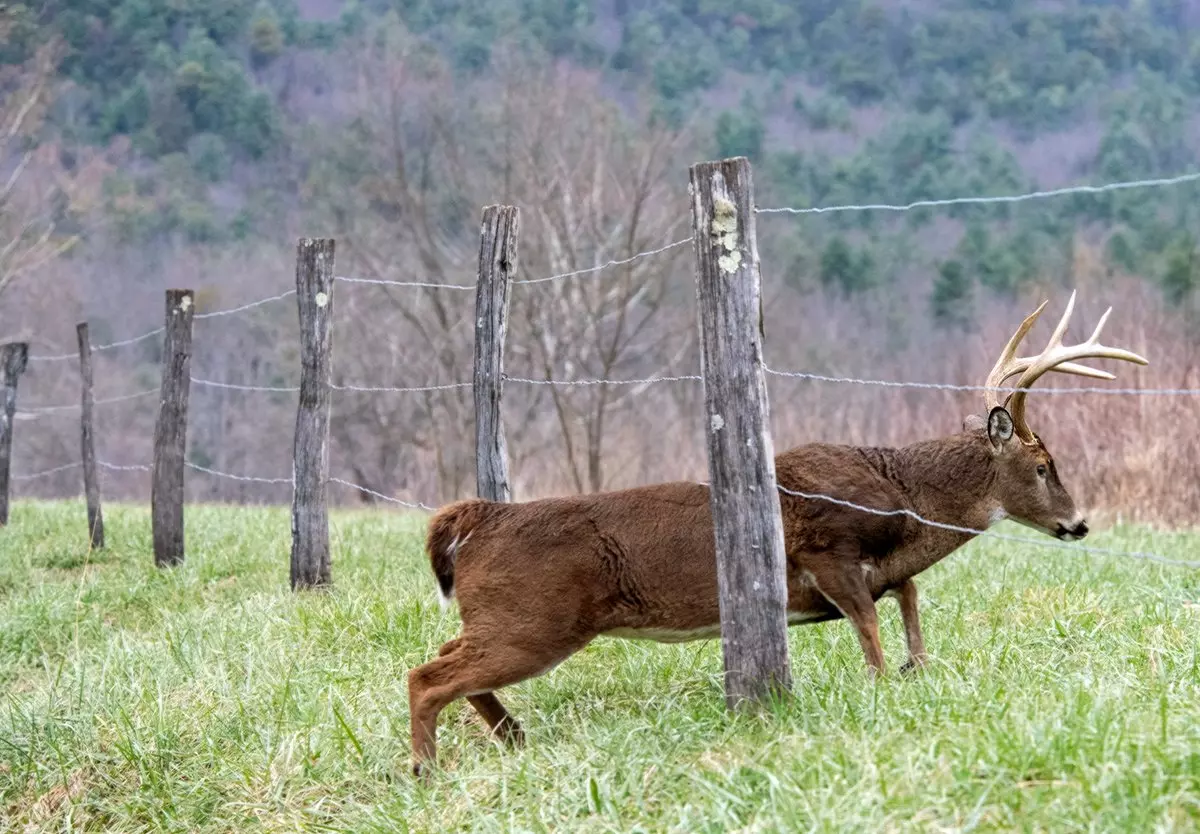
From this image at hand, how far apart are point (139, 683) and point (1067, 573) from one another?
17.1 ft

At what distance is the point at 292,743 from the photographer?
583 cm

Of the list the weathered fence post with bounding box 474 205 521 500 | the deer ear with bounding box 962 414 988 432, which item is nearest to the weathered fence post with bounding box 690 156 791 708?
the deer ear with bounding box 962 414 988 432

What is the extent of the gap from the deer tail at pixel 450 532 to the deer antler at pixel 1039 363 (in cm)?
233

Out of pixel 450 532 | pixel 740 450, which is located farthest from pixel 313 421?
pixel 740 450

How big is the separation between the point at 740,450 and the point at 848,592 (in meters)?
1.05

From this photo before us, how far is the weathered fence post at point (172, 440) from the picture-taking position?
10711 millimetres

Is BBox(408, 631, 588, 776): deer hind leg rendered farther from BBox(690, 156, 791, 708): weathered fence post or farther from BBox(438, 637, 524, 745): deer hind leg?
BBox(690, 156, 791, 708): weathered fence post

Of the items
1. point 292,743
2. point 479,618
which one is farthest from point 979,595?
point 292,743

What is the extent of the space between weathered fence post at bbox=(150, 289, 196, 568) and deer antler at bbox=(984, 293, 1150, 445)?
6.26 meters

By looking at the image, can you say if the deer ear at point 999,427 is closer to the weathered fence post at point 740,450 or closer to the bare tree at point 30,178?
the weathered fence post at point 740,450

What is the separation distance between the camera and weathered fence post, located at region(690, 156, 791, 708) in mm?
5312

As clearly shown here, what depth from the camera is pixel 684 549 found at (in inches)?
227

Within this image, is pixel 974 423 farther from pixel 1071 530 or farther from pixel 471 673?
pixel 471 673

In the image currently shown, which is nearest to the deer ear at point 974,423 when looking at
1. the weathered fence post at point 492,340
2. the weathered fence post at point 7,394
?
the weathered fence post at point 492,340
